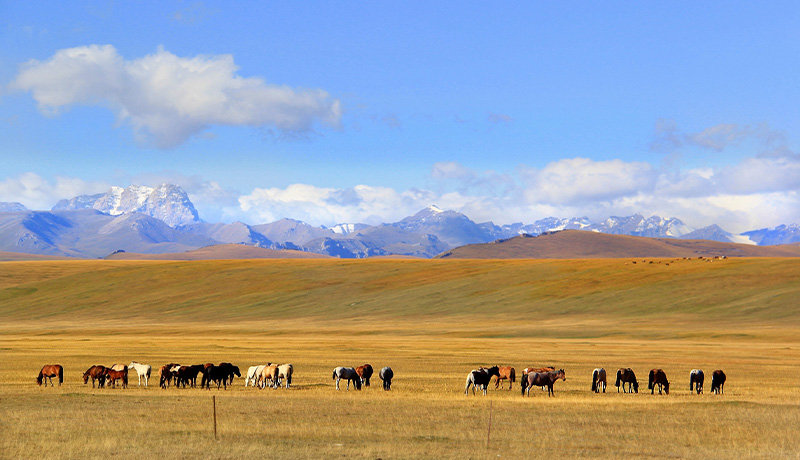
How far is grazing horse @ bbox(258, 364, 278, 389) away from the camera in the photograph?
40791mm

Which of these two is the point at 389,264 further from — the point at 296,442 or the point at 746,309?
the point at 296,442

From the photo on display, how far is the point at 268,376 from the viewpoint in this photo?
41000 mm

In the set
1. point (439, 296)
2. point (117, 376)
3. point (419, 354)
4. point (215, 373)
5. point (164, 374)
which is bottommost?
point (419, 354)

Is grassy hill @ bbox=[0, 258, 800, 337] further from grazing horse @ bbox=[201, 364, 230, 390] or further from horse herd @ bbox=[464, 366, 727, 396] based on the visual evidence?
grazing horse @ bbox=[201, 364, 230, 390]

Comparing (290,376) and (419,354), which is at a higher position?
(290,376)

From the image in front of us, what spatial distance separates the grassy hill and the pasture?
680mm

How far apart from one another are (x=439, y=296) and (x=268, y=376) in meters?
113

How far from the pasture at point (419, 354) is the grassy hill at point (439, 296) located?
2.23ft

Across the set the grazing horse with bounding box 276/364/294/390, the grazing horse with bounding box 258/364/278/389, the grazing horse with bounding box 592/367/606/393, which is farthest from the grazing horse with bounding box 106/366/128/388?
the grazing horse with bounding box 592/367/606/393

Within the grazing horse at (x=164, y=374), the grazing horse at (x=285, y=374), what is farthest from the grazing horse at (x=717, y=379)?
the grazing horse at (x=164, y=374)

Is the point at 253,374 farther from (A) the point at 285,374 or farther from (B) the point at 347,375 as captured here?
(B) the point at 347,375

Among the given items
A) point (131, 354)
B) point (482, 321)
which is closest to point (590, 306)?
point (482, 321)

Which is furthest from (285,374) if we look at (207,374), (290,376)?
(207,374)

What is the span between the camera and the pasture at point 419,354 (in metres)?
24.3
